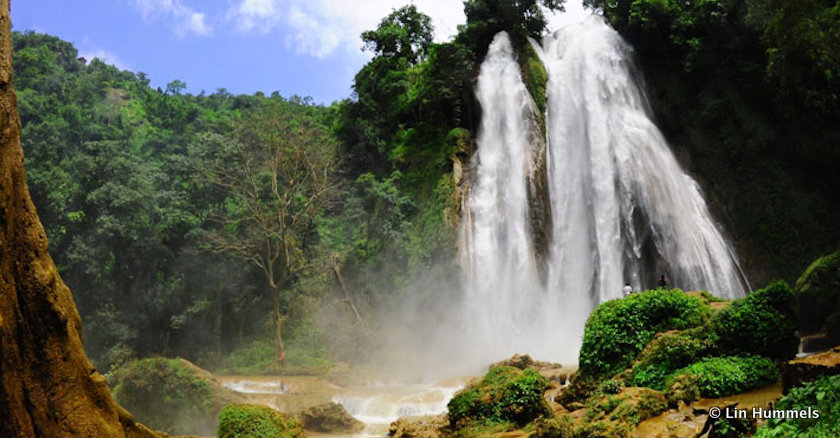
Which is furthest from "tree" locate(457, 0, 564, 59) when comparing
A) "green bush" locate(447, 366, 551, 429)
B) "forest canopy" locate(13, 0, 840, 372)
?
"green bush" locate(447, 366, 551, 429)

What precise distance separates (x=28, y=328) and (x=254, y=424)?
18.0 ft

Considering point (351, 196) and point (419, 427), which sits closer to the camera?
point (419, 427)

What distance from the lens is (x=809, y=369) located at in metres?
7.25

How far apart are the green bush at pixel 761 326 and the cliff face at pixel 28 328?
981 cm

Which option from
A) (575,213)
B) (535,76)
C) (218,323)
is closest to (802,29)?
(575,213)

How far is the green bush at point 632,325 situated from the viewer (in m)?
11.7

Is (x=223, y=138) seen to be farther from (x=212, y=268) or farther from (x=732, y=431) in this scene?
(x=732, y=431)

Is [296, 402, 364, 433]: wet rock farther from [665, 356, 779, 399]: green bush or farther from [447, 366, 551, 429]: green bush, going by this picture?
[665, 356, 779, 399]: green bush

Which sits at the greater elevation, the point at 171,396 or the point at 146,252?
the point at 146,252

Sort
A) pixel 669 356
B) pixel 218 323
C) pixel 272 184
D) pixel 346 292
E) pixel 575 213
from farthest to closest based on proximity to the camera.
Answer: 1. pixel 218 323
2. pixel 272 184
3. pixel 346 292
4. pixel 575 213
5. pixel 669 356

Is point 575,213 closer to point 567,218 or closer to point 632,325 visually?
point 567,218

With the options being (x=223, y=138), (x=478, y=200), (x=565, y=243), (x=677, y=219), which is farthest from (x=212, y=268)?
(x=677, y=219)

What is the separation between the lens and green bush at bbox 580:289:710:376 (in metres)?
11.7

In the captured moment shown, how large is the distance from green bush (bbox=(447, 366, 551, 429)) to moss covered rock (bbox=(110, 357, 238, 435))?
937 cm
